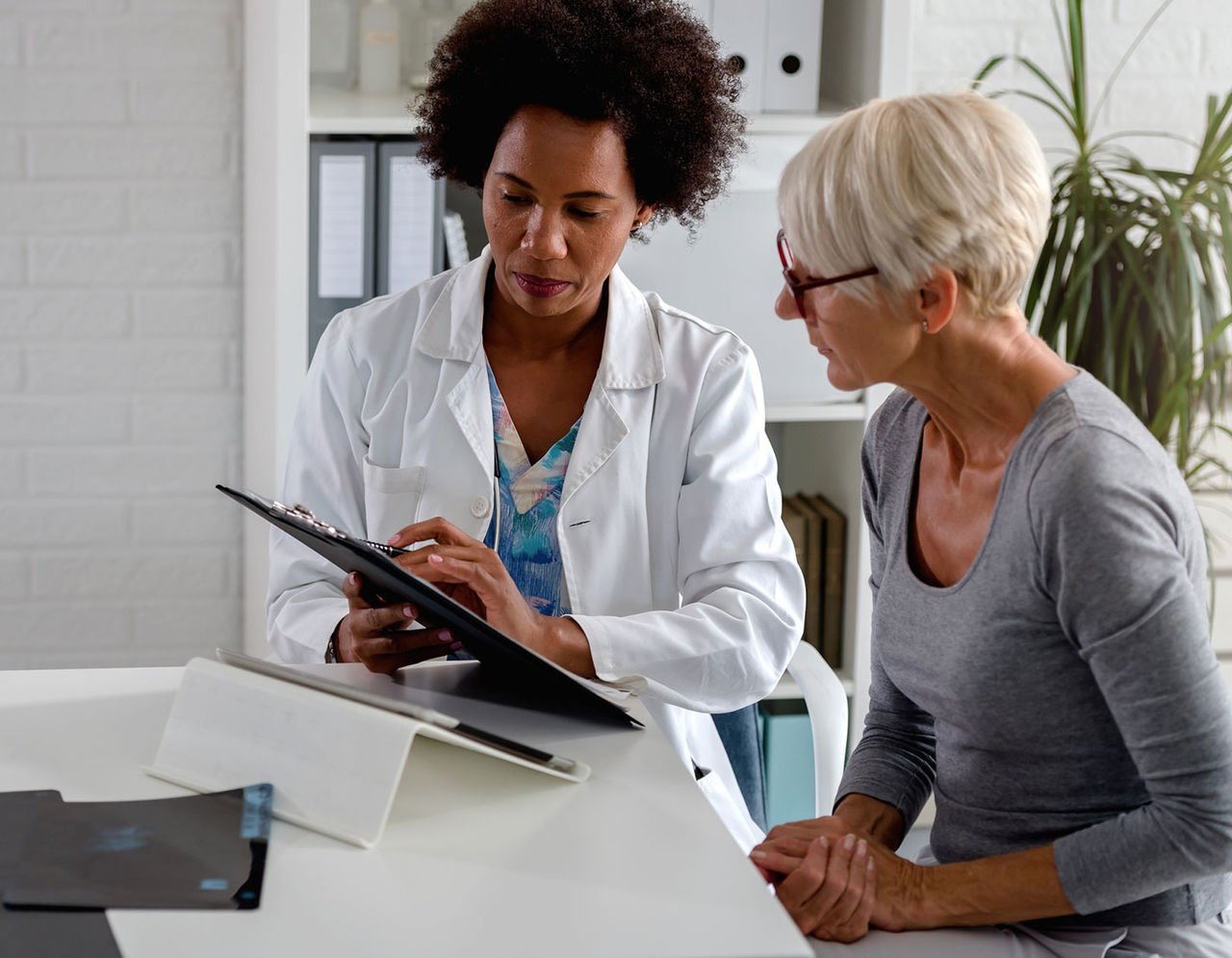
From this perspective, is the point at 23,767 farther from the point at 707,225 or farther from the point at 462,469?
the point at 707,225

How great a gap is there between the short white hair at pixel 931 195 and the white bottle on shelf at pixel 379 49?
1.45m

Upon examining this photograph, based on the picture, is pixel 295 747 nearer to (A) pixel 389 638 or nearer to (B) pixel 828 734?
(A) pixel 389 638

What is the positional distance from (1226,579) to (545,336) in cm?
180

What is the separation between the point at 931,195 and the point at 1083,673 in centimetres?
41

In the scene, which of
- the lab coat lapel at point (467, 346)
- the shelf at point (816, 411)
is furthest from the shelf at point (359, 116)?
the shelf at point (816, 411)

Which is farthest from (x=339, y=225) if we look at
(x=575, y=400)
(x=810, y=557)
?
(x=810, y=557)

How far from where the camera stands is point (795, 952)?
77 centimetres

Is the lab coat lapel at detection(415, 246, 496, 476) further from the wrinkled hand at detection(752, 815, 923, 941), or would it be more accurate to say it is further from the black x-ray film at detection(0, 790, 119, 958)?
the black x-ray film at detection(0, 790, 119, 958)

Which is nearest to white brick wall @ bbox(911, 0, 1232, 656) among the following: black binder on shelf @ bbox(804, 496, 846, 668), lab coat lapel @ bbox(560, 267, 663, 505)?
black binder on shelf @ bbox(804, 496, 846, 668)

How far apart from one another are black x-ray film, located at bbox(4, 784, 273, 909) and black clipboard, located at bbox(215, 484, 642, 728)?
0.18m

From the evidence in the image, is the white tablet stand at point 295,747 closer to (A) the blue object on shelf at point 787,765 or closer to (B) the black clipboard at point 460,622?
(B) the black clipboard at point 460,622

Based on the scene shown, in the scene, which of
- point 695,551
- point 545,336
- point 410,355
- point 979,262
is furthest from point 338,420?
point 979,262

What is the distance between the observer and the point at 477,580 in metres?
1.30

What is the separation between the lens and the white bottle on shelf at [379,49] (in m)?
2.41
